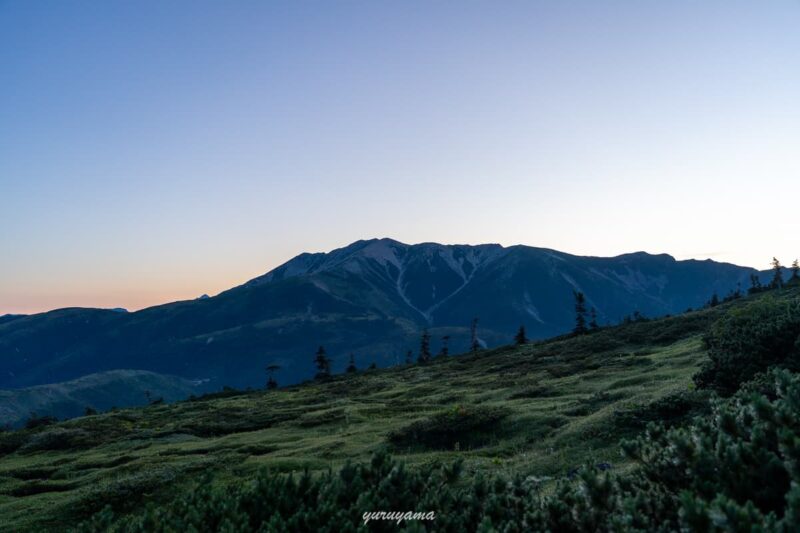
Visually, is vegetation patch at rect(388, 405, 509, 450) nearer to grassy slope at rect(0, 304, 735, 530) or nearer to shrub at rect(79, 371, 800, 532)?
grassy slope at rect(0, 304, 735, 530)

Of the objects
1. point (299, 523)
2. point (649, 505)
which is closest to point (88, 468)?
point (299, 523)

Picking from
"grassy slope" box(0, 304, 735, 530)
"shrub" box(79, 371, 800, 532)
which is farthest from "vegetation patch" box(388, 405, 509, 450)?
"shrub" box(79, 371, 800, 532)

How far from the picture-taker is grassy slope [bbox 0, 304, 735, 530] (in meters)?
24.4

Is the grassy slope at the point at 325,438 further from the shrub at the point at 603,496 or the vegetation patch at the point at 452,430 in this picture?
the shrub at the point at 603,496

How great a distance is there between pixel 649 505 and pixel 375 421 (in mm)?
36077

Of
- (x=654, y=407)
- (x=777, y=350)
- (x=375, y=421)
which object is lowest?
(x=375, y=421)

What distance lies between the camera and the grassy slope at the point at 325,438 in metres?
24.4

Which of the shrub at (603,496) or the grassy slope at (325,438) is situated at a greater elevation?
the shrub at (603,496)

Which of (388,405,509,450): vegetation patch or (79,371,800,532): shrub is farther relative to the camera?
(388,405,509,450): vegetation patch

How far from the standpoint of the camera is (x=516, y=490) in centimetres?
1017

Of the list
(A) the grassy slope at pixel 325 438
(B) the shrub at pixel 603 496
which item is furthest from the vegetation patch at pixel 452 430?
(B) the shrub at pixel 603 496

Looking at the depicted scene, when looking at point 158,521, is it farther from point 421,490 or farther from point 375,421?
point 375,421

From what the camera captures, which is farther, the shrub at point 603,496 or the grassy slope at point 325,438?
the grassy slope at point 325,438

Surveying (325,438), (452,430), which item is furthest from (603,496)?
(325,438)
